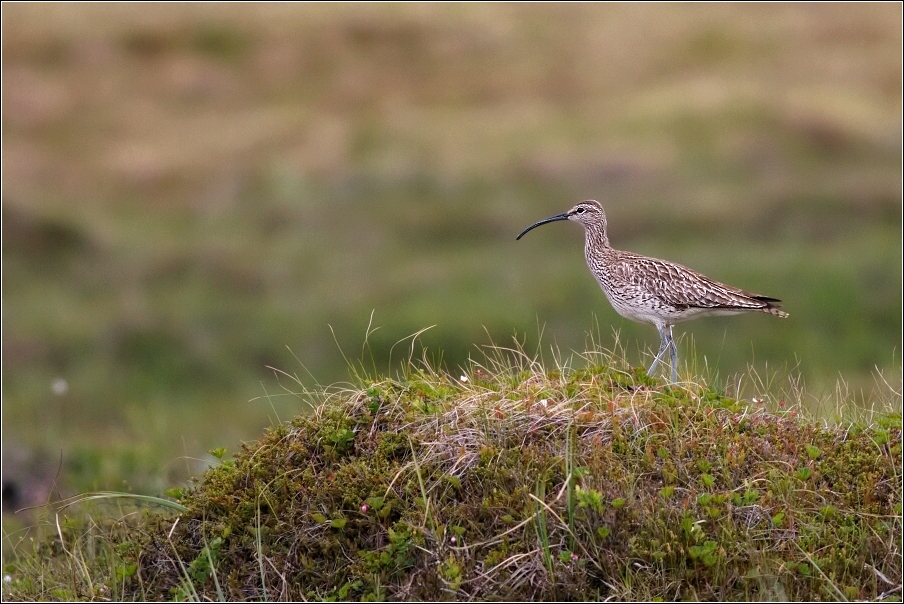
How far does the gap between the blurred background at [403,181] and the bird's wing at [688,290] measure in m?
9.85

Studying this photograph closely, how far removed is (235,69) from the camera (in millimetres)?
28156

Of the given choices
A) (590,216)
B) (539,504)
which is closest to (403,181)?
(590,216)

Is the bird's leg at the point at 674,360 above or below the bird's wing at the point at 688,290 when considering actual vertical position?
below

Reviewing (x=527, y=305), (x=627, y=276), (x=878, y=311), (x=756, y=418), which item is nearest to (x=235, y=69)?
(x=527, y=305)

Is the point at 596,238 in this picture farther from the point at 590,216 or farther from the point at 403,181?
the point at 403,181

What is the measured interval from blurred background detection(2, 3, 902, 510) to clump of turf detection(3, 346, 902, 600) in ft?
37.9

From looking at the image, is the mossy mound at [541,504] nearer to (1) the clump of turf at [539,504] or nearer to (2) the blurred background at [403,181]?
(1) the clump of turf at [539,504]

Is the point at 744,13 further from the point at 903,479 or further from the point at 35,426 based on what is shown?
the point at 903,479

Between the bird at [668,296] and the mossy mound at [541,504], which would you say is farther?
the bird at [668,296]

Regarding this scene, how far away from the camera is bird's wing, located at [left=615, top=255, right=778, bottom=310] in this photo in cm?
929

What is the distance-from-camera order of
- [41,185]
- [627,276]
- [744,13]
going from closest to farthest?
[627,276] → [41,185] → [744,13]

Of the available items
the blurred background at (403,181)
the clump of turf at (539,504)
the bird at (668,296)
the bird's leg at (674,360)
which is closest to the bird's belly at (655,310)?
the bird at (668,296)

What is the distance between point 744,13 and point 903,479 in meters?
24.9

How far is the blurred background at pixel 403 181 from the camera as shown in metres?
21.4
